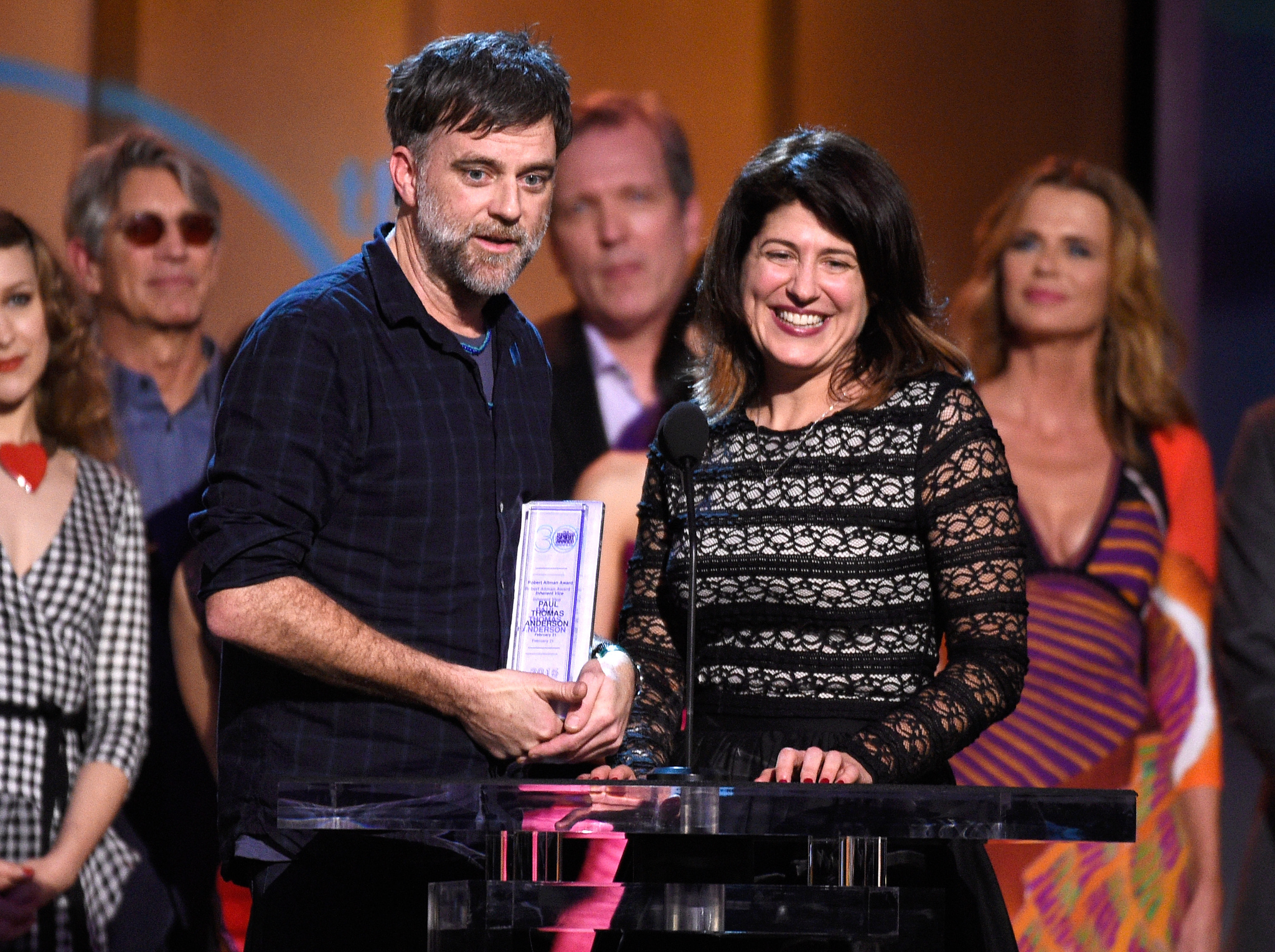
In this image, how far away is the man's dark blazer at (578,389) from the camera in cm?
392

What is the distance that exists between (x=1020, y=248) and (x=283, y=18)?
2155mm

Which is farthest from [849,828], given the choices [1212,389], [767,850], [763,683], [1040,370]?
[1212,389]

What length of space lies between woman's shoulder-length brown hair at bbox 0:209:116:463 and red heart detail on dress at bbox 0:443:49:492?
113 mm

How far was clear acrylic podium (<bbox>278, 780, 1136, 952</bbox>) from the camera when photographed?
1.58m

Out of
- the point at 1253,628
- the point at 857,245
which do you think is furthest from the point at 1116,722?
the point at 857,245

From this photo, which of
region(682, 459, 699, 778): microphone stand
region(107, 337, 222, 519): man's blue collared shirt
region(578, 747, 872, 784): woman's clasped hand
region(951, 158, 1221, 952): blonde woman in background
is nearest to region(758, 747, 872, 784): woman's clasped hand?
region(578, 747, 872, 784): woman's clasped hand

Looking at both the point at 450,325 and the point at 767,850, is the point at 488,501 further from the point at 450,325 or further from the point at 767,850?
the point at 767,850

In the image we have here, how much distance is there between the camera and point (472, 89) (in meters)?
2.16

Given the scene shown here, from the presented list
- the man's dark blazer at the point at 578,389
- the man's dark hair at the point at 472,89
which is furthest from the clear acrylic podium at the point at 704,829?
the man's dark blazer at the point at 578,389

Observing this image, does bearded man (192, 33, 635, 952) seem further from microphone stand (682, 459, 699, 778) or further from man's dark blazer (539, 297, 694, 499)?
man's dark blazer (539, 297, 694, 499)

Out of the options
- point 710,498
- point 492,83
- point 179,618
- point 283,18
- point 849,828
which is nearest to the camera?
point 849,828

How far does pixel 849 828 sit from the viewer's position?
1.59 metres

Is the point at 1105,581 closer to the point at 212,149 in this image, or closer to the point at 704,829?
the point at 704,829

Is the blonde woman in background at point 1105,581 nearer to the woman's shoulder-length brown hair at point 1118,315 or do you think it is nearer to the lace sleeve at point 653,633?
the woman's shoulder-length brown hair at point 1118,315
